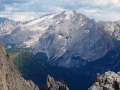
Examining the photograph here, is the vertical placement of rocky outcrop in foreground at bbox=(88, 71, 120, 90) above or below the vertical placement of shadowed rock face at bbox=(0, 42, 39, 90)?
above

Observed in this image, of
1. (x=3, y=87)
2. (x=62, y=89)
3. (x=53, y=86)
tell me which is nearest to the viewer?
(x=3, y=87)

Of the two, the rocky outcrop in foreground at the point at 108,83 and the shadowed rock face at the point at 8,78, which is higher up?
the rocky outcrop in foreground at the point at 108,83

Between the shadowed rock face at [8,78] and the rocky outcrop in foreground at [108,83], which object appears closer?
the rocky outcrop in foreground at [108,83]

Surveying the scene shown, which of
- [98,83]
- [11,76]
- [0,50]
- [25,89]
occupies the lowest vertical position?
[25,89]

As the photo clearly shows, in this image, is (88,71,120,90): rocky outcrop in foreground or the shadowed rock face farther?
the shadowed rock face

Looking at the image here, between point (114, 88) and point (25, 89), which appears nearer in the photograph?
point (114, 88)

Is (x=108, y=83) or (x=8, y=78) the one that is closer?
(x=108, y=83)

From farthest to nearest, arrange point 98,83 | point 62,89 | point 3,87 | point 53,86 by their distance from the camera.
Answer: point 53,86 → point 62,89 → point 3,87 → point 98,83

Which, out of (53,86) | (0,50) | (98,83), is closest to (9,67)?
(0,50)

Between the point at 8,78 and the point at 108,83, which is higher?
the point at 108,83

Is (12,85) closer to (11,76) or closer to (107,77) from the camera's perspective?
(11,76)

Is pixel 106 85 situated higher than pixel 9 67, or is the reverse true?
pixel 106 85
